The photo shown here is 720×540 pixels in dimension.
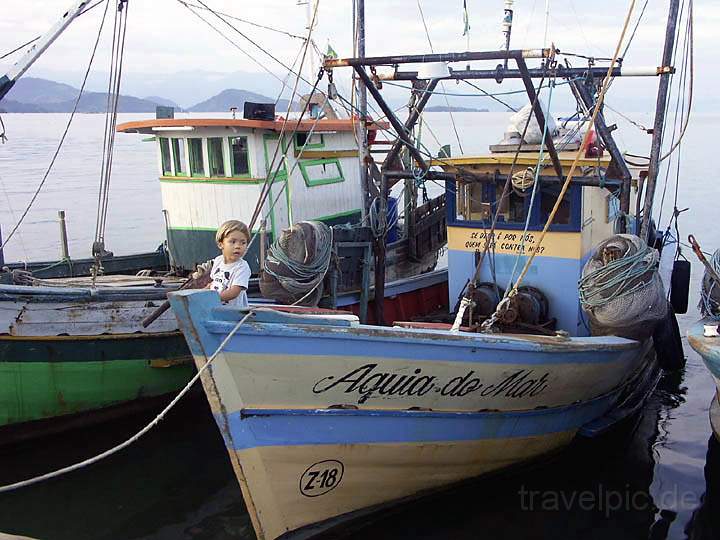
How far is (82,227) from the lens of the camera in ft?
83.9

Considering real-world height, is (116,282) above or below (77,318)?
above

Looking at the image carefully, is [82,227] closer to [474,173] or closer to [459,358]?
[474,173]

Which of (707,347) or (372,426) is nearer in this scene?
(372,426)

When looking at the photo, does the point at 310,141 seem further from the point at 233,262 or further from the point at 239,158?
the point at 233,262

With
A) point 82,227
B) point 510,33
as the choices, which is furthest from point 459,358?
point 82,227

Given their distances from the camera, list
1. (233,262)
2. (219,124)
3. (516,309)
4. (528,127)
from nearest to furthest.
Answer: (233,262)
(516,309)
(528,127)
(219,124)

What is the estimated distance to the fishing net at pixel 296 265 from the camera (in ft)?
24.1

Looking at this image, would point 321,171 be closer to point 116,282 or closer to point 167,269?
point 167,269

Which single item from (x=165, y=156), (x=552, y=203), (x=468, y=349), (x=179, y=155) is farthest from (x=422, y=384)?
(x=165, y=156)

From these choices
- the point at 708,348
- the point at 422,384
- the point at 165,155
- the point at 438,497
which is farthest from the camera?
the point at 165,155

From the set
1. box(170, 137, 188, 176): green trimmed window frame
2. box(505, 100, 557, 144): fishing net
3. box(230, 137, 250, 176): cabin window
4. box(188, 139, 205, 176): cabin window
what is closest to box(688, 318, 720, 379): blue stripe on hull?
box(505, 100, 557, 144): fishing net

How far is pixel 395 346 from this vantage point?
16.9 feet

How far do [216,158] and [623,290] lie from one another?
5607 millimetres

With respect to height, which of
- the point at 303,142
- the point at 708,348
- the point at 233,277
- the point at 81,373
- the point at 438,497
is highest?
the point at 303,142
